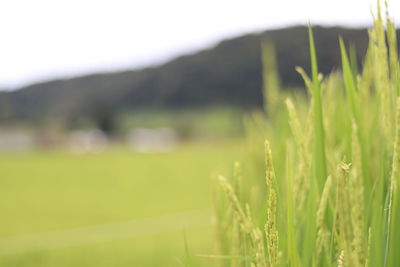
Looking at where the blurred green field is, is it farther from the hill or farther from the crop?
the hill

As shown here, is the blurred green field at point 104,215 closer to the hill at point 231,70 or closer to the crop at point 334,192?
the crop at point 334,192

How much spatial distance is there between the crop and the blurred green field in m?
0.09

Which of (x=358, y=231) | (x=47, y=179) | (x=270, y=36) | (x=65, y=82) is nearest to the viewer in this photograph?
(x=358, y=231)

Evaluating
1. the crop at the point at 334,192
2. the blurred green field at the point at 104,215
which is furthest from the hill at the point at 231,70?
the blurred green field at the point at 104,215

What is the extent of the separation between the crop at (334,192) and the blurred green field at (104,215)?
9cm

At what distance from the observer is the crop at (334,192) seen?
0.29 meters

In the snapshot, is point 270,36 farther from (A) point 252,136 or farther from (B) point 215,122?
(B) point 215,122

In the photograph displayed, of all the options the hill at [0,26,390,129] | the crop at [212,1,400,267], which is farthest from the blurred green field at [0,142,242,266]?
the hill at [0,26,390,129]

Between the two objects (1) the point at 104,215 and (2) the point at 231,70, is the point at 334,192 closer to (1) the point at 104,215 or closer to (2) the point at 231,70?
(2) the point at 231,70

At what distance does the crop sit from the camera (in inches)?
11.4

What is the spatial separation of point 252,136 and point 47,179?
6.36 metres

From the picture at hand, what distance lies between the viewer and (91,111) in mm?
30422

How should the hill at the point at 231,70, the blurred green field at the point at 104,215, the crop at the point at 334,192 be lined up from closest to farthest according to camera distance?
1. the crop at the point at 334,192
2. the hill at the point at 231,70
3. the blurred green field at the point at 104,215

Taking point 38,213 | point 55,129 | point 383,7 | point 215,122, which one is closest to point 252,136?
point 383,7
